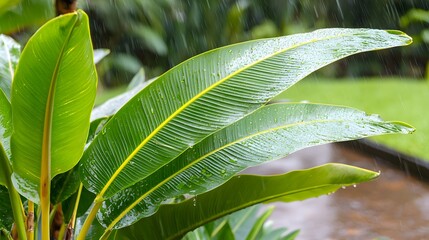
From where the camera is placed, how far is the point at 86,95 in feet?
3.68

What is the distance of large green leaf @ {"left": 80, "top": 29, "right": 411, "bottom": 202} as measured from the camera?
120cm

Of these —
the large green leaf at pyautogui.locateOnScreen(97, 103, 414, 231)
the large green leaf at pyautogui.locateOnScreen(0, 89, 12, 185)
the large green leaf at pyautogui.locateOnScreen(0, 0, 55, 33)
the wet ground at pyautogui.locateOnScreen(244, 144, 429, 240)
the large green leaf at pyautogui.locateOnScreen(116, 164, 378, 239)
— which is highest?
the large green leaf at pyautogui.locateOnScreen(0, 0, 55, 33)

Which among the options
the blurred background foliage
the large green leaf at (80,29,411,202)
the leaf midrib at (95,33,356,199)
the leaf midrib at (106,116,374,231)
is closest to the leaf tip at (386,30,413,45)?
the large green leaf at (80,29,411,202)

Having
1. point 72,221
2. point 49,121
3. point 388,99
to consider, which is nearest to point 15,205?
point 72,221

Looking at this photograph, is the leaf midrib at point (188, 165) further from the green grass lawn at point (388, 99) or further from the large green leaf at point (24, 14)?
the green grass lawn at point (388, 99)

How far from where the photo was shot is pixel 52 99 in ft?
3.61

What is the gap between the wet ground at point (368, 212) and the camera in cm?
368

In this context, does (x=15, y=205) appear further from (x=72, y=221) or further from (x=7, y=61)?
(x=7, y=61)

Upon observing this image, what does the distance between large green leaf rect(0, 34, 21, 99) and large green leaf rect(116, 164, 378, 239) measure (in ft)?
1.85

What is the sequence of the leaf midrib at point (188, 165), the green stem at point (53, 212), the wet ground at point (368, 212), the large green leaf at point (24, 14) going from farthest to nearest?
the wet ground at point (368, 212) → the large green leaf at point (24, 14) → the green stem at point (53, 212) → the leaf midrib at point (188, 165)

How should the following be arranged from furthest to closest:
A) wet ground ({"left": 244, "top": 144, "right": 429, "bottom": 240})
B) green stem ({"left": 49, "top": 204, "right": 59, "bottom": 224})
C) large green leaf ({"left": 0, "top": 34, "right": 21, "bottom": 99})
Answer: wet ground ({"left": 244, "top": 144, "right": 429, "bottom": 240}) < large green leaf ({"left": 0, "top": 34, "right": 21, "bottom": 99}) < green stem ({"left": 49, "top": 204, "right": 59, "bottom": 224})

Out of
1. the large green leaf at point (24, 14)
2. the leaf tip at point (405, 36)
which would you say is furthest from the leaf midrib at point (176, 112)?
the large green leaf at point (24, 14)

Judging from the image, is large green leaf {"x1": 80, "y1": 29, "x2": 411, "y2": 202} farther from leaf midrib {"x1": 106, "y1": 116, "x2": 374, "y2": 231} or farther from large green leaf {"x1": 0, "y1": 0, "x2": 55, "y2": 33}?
large green leaf {"x1": 0, "y1": 0, "x2": 55, "y2": 33}

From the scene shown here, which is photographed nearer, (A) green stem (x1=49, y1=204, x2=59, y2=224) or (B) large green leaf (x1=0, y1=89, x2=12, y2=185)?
(B) large green leaf (x1=0, y1=89, x2=12, y2=185)
